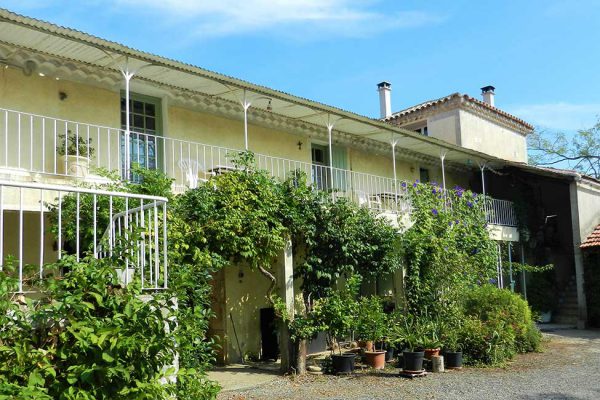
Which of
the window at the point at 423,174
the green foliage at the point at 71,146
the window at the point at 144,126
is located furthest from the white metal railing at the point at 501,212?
the green foliage at the point at 71,146

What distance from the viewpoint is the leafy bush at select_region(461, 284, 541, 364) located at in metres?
12.2

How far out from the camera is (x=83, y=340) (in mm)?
4715

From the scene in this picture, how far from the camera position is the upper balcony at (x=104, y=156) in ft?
30.6

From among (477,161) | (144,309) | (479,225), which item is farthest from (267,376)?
(477,161)

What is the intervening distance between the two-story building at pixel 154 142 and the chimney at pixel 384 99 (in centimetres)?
585

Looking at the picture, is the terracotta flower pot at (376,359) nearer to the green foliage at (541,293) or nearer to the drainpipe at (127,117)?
the drainpipe at (127,117)

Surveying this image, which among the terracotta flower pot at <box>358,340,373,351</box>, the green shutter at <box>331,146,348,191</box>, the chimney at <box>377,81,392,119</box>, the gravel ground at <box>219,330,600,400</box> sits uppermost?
the chimney at <box>377,81,392,119</box>

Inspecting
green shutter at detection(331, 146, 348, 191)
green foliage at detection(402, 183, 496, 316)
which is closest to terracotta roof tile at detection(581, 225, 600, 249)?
green foliage at detection(402, 183, 496, 316)

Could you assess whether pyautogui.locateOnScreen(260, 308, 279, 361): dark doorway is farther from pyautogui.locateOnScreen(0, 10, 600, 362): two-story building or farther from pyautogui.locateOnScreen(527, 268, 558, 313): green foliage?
pyautogui.locateOnScreen(527, 268, 558, 313): green foliage

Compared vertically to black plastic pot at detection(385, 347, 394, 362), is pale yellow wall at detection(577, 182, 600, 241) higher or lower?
higher

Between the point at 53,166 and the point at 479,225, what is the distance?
10608 mm

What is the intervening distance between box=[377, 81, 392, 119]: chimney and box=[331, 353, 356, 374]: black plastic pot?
53.2 feet

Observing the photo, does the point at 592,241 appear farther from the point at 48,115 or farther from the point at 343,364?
the point at 48,115

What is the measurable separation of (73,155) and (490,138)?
739 inches
